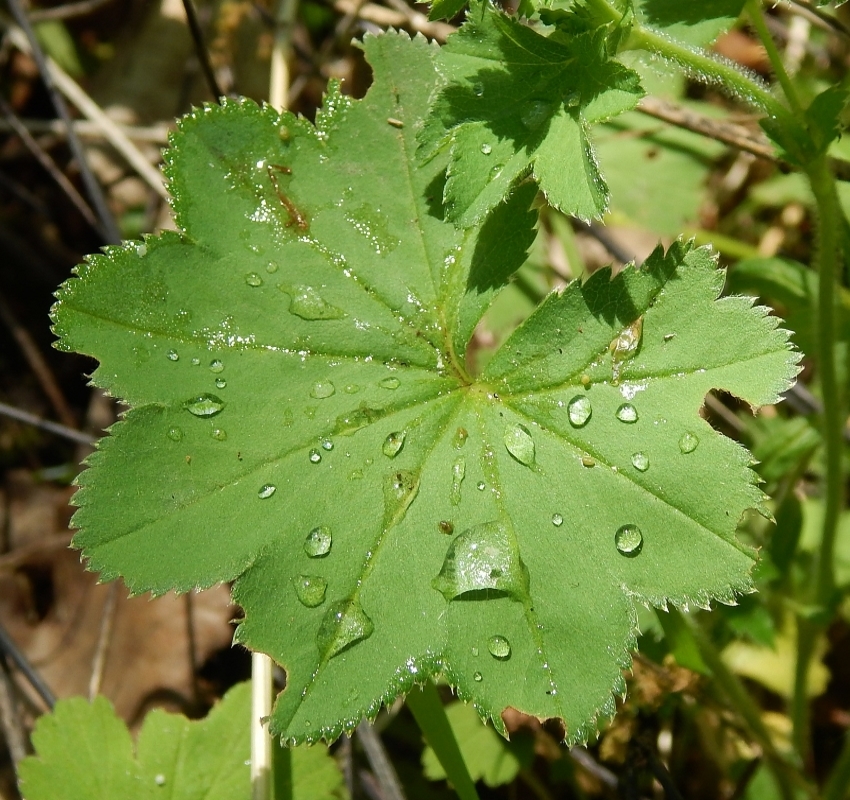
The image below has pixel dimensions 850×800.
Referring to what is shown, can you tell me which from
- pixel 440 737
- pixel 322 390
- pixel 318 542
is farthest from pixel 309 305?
pixel 440 737

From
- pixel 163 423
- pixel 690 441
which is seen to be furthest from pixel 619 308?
pixel 163 423

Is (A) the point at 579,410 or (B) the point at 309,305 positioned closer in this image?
(A) the point at 579,410

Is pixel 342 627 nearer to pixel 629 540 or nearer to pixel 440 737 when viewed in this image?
pixel 440 737

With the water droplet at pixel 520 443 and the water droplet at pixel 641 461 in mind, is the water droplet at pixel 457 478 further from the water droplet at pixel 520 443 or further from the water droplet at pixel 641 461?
the water droplet at pixel 641 461

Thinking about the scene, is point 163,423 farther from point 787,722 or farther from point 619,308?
point 787,722

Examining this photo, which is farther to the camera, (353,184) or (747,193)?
(747,193)

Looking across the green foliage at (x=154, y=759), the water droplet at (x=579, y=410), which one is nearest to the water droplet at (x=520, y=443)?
the water droplet at (x=579, y=410)
